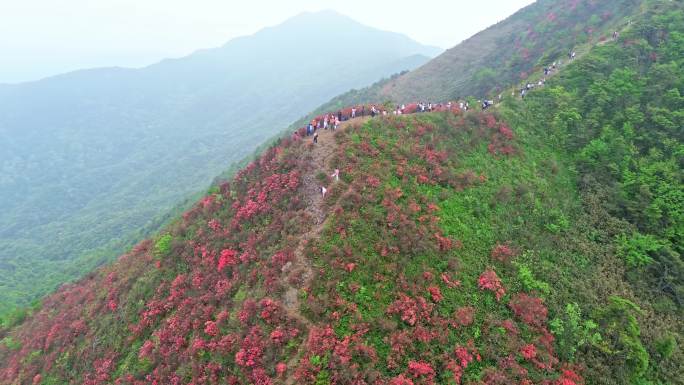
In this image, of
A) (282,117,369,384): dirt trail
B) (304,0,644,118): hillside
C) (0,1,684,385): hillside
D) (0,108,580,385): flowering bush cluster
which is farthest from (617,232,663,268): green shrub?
(304,0,644,118): hillside

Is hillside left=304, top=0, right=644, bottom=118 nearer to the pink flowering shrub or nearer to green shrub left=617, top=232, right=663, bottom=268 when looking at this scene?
green shrub left=617, top=232, right=663, bottom=268

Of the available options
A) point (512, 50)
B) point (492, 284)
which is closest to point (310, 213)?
point (492, 284)

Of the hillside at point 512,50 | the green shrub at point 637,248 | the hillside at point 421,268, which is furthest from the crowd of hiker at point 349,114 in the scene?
the green shrub at point 637,248

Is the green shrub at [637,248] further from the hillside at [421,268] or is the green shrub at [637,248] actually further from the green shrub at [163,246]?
the green shrub at [163,246]

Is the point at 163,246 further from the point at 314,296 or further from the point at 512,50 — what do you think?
the point at 512,50

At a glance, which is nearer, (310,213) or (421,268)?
(421,268)

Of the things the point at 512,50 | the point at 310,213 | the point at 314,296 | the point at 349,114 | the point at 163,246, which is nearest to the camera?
the point at 314,296

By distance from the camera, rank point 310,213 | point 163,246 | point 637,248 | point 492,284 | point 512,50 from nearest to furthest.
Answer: point 492,284 → point 310,213 → point 637,248 → point 163,246 → point 512,50

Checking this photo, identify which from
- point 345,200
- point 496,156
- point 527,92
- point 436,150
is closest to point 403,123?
point 436,150

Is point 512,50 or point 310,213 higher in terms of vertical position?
point 512,50
